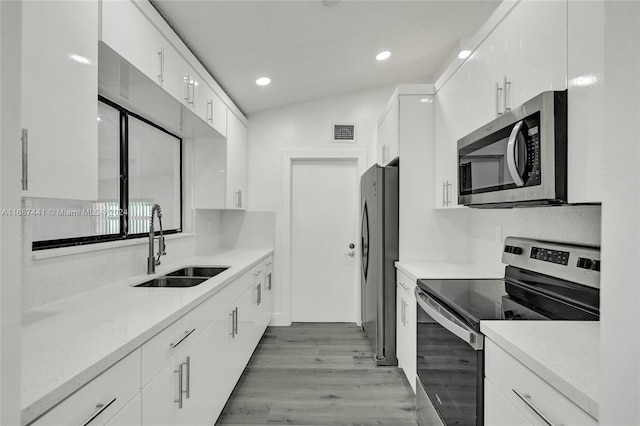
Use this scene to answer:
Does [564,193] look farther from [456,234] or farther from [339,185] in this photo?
[339,185]

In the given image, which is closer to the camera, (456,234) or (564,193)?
(564,193)

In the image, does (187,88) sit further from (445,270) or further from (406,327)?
(406,327)

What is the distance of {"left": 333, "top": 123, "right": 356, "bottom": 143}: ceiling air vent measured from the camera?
12.7ft

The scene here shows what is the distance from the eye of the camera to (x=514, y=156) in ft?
4.47

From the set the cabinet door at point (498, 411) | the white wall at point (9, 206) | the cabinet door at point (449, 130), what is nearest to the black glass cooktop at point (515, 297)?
the cabinet door at point (498, 411)

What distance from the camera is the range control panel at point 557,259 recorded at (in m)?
1.37

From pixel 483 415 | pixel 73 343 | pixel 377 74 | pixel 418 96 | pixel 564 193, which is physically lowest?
pixel 483 415

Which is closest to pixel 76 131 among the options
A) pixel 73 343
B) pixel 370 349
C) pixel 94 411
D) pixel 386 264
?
pixel 73 343

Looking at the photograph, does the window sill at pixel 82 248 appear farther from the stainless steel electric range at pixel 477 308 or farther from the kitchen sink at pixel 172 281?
the stainless steel electric range at pixel 477 308

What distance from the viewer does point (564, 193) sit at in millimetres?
1217

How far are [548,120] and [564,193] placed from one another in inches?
10.9

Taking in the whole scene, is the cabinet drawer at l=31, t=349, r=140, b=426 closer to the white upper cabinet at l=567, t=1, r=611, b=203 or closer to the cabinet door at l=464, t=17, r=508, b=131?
the white upper cabinet at l=567, t=1, r=611, b=203

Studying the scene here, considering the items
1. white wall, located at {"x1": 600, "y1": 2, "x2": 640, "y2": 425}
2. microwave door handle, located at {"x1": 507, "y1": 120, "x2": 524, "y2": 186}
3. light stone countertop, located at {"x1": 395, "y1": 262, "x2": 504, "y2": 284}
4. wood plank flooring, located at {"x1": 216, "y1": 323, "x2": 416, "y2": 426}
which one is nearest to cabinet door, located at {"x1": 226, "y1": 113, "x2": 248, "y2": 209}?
wood plank flooring, located at {"x1": 216, "y1": 323, "x2": 416, "y2": 426}

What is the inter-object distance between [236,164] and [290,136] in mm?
806
